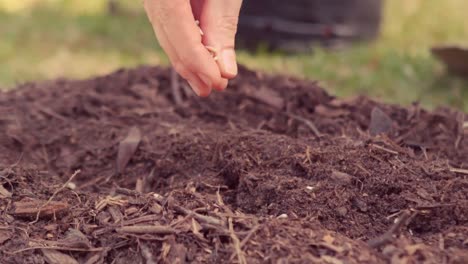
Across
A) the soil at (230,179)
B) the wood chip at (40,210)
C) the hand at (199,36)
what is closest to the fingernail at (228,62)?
the hand at (199,36)

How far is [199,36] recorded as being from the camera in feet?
6.38

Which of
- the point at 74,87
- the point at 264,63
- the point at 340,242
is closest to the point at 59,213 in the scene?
the point at 340,242

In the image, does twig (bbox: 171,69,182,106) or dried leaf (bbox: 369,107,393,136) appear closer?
dried leaf (bbox: 369,107,393,136)

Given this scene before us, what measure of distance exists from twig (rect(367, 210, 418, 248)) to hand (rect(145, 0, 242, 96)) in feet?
2.02

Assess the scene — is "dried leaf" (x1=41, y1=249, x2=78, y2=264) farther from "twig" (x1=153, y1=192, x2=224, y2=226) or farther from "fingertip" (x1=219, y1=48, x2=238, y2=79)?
"fingertip" (x1=219, y1=48, x2=238, y2=79)

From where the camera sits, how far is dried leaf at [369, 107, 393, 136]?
104 inches

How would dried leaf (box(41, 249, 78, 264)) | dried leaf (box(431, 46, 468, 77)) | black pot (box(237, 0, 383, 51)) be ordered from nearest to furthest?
dried leaf (box(41, 249, 78, 264)) → dried leaf (box(431, 46, 468, 77)) → black pot (box(237, 0, 383, 51))

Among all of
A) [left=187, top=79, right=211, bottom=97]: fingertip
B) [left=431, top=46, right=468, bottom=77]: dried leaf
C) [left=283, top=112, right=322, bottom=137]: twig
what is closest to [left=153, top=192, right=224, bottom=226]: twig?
[left=187, top=79, right=211, bottom=97]: fingertip

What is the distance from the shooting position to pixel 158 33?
6.63 feet

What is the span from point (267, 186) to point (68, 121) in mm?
1220

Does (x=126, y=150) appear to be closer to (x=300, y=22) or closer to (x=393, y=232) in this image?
(x=393, y=232)

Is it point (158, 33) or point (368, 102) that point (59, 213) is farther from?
point (368, 102)

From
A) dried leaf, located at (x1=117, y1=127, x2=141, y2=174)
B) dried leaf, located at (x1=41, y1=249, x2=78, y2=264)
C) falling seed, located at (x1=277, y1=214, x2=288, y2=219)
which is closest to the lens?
dried leaf, located at (x1=41, y1=249, x2=78, y2=264)

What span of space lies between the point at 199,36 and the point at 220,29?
0.44ft
